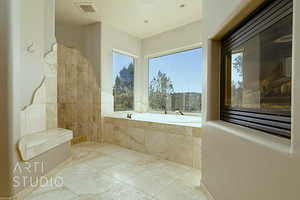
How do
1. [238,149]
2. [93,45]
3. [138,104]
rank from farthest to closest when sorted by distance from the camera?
[138,104] < [93,45] < [238,149]

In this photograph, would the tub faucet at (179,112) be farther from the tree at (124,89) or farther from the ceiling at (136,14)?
the ceiling at (136,14)

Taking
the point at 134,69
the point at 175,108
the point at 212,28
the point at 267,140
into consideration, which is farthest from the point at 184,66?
the point at 267,140

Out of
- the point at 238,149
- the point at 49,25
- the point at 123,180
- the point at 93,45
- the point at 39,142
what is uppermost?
the point at 93,45

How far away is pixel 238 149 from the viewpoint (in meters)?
1.04

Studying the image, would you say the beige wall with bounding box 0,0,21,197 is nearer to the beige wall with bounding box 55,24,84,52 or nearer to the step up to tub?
the step up to tub

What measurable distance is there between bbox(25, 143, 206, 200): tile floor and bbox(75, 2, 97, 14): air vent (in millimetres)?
2620

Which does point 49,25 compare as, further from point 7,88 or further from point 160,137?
point 160,137

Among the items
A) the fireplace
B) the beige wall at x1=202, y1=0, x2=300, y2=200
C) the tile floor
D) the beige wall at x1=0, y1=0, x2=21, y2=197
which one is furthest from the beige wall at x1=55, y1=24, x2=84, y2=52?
the fireplace

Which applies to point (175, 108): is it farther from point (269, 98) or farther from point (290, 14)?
point (290, 14)

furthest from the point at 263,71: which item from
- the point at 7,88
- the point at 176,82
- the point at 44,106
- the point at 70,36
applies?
the point at 70,36

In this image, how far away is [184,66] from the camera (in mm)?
3641

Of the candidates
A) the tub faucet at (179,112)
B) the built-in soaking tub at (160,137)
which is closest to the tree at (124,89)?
the built-in soaking tub at (160,137)

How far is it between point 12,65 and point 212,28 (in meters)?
1.94

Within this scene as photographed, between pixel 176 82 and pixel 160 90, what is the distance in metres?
0.50
